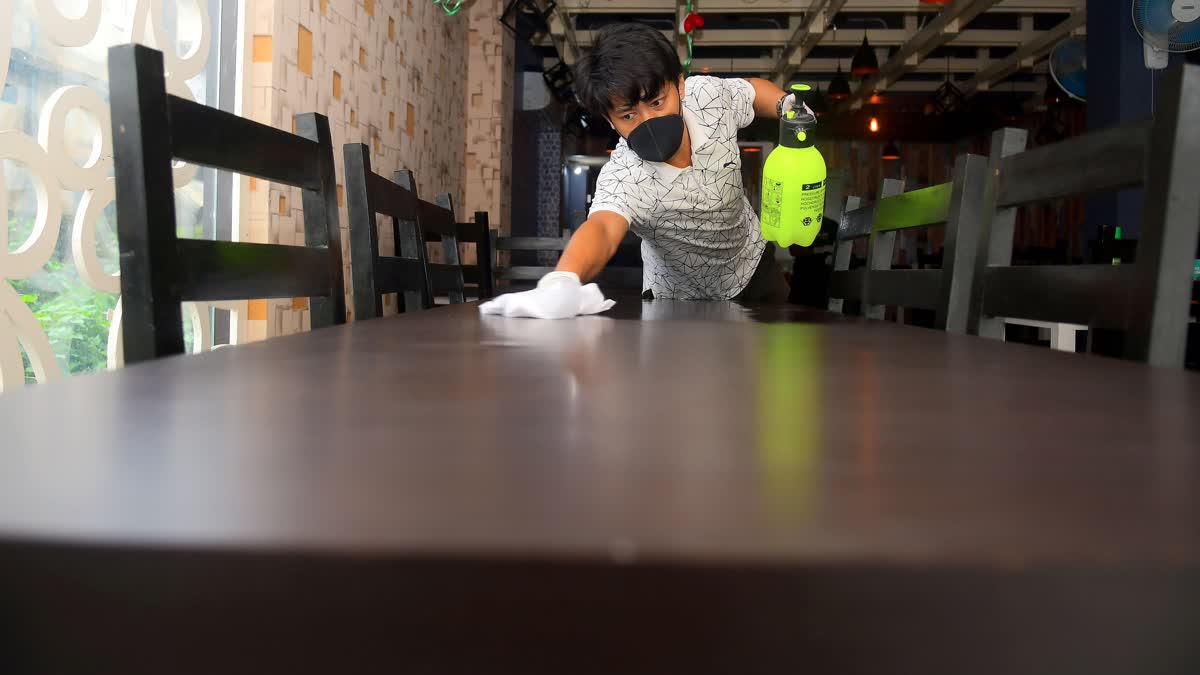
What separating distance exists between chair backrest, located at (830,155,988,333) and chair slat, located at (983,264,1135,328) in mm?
131

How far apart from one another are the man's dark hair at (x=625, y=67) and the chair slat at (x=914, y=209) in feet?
2.11

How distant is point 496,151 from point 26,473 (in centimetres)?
662

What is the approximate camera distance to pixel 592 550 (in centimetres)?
19

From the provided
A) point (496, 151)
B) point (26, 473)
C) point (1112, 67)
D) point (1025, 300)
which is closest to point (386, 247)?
point (496, 151)

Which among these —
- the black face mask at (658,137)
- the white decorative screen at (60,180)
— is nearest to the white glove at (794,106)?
the black face mask at (658,137)

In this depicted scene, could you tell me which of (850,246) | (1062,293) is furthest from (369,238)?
(850,246)

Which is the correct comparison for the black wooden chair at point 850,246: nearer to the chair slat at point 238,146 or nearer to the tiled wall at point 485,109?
the chair slat at point 238,146

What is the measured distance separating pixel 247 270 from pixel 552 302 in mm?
467

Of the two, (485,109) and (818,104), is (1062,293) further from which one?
(818,104)

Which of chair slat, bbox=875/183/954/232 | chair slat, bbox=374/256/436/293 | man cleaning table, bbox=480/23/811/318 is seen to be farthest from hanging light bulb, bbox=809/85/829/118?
chair slat, bbox=374/256/436/293

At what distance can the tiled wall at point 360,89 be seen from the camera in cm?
294

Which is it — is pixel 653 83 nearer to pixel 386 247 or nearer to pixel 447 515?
pixel 447 515

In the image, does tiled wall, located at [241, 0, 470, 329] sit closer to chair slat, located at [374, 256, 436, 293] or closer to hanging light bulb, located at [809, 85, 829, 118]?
chair slat, located at [374, 256, 436, 293]

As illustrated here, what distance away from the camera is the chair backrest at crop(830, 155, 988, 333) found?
1666 mm
